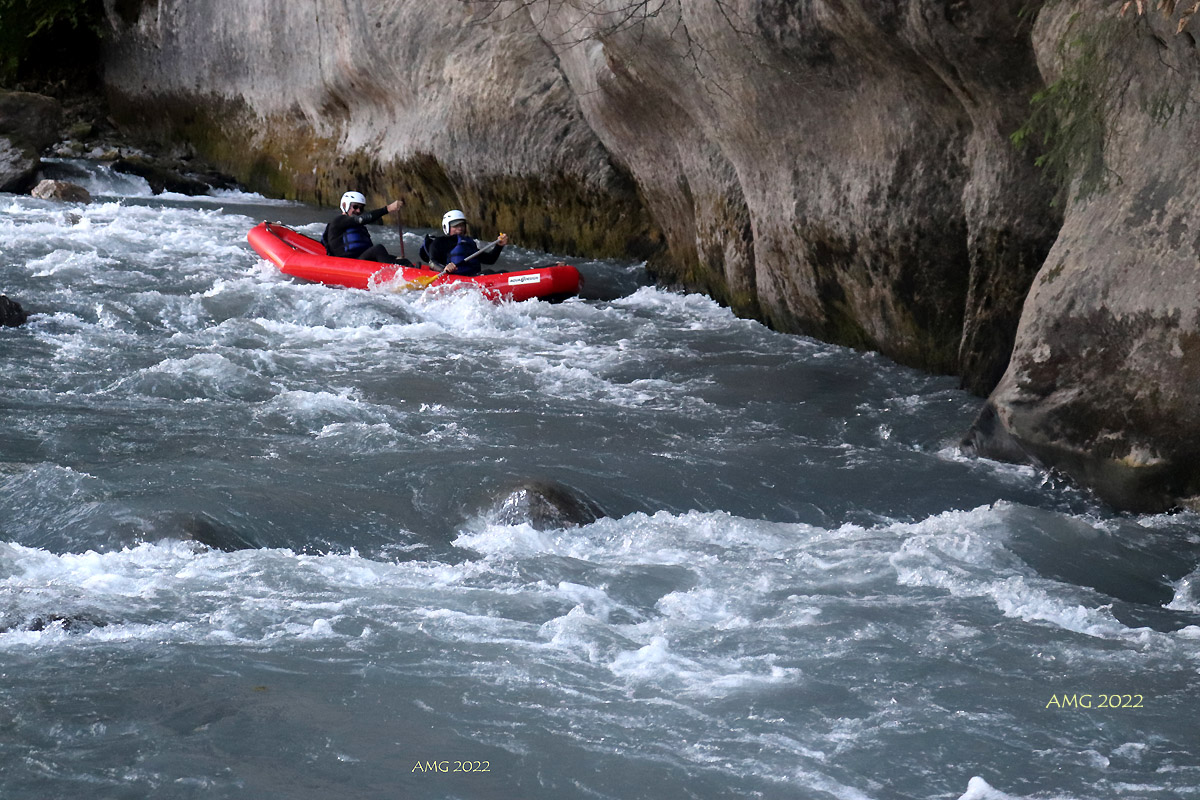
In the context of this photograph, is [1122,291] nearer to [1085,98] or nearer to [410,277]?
[1085,98]

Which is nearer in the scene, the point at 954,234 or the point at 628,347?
the point at 954,234

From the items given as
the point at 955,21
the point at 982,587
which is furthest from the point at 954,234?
the point at 982,587

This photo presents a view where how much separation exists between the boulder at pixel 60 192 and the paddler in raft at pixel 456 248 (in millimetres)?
7343

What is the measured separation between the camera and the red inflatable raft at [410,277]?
38.1 ft

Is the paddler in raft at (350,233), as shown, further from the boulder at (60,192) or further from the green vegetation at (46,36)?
the green vegetation at (46,36)

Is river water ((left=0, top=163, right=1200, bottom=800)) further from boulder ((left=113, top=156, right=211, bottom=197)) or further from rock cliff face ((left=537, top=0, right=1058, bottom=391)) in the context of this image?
boulder ((left=113, top=156, right=211, bottom=197))

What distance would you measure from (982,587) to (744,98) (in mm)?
5320

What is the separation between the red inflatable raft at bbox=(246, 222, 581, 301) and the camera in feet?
38.1

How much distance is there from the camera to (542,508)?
5.85 meters

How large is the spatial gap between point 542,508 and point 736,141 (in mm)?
5169

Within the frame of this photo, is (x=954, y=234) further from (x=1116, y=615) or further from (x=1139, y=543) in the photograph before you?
(x=1116, y=615)

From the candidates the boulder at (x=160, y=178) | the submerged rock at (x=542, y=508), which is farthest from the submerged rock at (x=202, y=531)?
the boulder at (x=160, y=178)

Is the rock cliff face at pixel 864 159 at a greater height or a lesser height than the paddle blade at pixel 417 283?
greater

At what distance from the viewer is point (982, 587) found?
5.18 metres
